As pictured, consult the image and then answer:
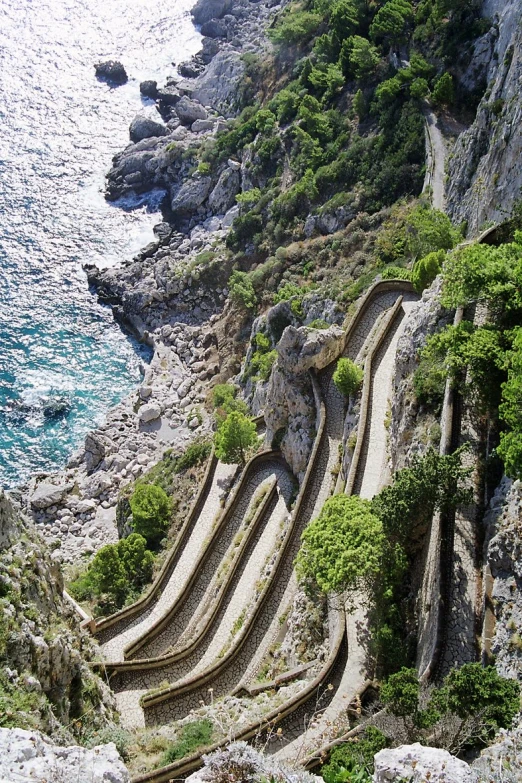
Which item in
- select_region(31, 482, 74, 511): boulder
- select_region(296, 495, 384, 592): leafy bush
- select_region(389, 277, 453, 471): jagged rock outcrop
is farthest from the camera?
select_region(31, 482, 74, 511): boulder

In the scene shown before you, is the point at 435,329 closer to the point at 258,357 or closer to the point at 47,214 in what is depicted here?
the point at 258,357

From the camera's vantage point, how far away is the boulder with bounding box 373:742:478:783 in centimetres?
1631

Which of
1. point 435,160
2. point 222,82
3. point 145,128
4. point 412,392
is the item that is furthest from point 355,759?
point 222,82

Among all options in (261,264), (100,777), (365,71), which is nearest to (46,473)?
(261,264)

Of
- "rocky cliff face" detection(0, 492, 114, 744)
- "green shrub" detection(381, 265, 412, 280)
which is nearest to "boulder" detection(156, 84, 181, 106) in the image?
"green shrub" detection(381, 265, 412, 280)

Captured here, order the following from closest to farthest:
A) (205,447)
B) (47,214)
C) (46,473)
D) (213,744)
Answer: (213,744) < (205,447) < (46,473) < (47,214)

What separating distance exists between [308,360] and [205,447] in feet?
50.1

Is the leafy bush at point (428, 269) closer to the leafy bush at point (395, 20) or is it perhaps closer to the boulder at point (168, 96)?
the leafy bush at point (395, 20)

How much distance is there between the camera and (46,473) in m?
64.3

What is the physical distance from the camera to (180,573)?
43.1 meters

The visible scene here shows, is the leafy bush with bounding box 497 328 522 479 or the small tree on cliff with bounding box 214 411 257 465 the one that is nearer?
the leafy bush with bounding box 497 328 522 479

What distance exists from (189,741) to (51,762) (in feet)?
35.1

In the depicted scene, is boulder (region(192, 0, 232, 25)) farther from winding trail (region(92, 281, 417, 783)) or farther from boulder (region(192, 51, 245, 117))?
winding trail (region(92, 281, 417, 783))

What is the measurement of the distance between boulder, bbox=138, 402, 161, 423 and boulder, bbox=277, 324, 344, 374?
24295 millimetres
